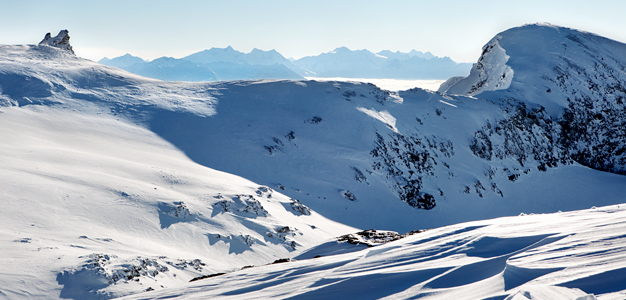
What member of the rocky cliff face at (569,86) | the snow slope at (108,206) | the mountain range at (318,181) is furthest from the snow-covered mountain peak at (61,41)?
the rocky cliff face at (569,86)

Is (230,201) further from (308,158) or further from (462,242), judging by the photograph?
(462,242)

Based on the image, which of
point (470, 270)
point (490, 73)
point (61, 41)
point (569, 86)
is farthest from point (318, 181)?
point (61, 41)

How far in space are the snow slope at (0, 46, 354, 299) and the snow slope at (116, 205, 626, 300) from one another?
13.3ft

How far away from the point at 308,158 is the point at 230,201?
31.1ft

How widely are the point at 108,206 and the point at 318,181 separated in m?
12.7

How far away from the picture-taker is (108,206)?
14.4 m

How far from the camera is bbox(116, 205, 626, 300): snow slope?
3.77 metres

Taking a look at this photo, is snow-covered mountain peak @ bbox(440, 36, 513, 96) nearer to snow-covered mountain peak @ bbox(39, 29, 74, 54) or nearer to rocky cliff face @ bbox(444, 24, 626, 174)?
rocky cliff face @ bbox(444, 24, 626, 174)

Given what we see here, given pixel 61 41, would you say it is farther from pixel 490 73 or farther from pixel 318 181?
pixel 490 73

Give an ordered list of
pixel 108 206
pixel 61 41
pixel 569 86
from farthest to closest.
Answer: pixel 569 86, pixel 61 41, pixel 108 206

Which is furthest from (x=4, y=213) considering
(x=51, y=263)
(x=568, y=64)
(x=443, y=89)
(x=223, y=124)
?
(x=443, y=89)

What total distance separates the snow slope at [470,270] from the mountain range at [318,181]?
3 cm

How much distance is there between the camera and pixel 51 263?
9953mm

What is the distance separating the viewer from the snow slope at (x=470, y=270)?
12.4 feet
